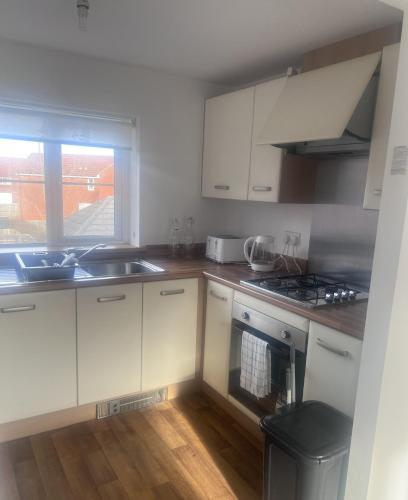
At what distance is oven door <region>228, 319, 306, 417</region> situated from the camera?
1.84 metres

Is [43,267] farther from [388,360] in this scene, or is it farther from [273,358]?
[388,360]

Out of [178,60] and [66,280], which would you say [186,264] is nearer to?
[66,280]

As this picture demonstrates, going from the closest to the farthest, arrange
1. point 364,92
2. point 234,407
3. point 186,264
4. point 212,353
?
1. point 364,92
2. point 234,407
3. point 212,353
4. point 186,264

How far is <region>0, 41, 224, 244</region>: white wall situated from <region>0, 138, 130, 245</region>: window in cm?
25

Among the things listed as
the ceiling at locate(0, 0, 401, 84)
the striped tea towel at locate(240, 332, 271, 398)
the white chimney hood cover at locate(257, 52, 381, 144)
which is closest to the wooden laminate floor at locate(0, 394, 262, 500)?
the striped tea towel at locate(240, 332, 271, 398)

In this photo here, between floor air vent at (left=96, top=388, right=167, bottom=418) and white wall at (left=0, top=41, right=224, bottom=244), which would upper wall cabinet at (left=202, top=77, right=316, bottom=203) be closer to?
white wall at (left=0, top=41, right=224, bottom=244)

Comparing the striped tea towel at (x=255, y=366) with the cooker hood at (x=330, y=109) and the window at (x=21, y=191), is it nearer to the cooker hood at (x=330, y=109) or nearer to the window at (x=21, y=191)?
the cooker hood at (x=330, y=109)

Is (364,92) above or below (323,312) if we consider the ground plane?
above

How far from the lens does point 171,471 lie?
1.93m

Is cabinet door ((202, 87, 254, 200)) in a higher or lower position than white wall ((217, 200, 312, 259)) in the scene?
higher

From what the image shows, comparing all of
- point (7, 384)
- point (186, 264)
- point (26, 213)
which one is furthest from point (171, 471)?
point (26, 213)

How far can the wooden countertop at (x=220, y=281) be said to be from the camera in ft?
5.39

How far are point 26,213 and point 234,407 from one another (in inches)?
72.8

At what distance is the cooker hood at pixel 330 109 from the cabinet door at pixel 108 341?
121cm
